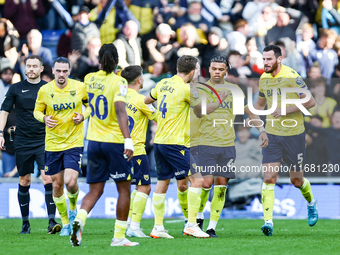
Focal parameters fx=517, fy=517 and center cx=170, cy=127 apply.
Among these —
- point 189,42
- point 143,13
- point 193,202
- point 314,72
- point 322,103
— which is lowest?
point 193,202

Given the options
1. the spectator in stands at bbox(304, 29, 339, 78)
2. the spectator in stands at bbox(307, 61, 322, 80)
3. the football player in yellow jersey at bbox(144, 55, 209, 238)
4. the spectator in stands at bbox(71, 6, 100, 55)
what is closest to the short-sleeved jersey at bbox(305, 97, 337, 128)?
the spectator in stands at bbox(307, 61, 322, 80)

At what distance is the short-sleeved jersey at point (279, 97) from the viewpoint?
22.8 feet

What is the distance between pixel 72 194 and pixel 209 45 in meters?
5.76

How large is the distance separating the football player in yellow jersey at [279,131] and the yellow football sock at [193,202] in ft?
3.38

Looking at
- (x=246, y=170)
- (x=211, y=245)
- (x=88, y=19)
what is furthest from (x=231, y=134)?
(x=88, y=19)

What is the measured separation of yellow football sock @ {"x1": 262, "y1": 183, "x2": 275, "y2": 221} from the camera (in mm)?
6758

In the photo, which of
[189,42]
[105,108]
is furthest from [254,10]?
[105,108]

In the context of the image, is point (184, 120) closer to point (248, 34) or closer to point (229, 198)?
point (229, 198)

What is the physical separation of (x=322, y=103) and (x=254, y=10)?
263cm

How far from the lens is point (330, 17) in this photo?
459 inches

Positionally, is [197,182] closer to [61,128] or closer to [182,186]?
[182,186]

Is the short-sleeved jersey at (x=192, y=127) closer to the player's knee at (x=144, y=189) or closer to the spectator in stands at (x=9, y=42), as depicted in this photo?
the player's knee at (x=144, y=189)

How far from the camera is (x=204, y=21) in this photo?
11492mm

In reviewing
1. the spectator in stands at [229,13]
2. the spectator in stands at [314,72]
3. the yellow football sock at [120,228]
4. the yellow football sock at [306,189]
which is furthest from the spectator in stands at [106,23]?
the yellow football sock at [120,228]
